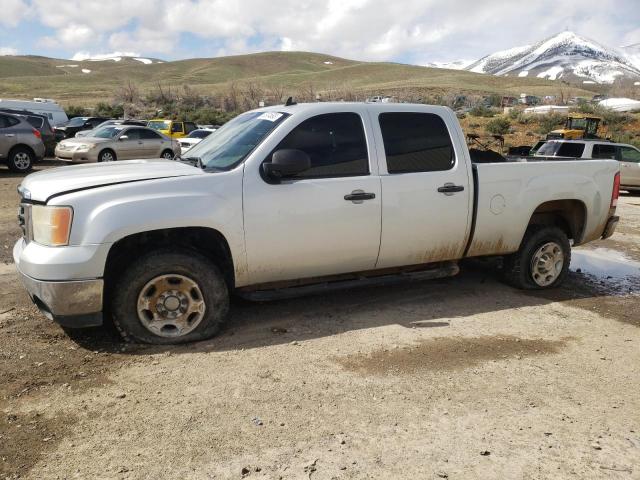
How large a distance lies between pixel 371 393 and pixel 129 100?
63645 mm

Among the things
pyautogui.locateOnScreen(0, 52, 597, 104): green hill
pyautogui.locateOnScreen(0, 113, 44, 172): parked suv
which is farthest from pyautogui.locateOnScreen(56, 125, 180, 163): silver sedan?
pyautogui.locateOnScreen(0, 52, 597, 104): green hill

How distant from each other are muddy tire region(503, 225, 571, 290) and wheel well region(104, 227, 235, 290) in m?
3.17

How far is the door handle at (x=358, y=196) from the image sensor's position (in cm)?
462

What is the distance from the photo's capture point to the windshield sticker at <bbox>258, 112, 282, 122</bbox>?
4727mm

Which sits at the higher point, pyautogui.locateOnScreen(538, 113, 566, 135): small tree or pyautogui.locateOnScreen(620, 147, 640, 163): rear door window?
pyautogui.locateOnScreen(538, 113, 566, 135): small tree

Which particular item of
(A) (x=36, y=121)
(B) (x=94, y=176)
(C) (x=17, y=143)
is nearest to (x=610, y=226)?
(B) (x=94, y=176)

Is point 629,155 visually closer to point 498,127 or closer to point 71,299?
point 71,299

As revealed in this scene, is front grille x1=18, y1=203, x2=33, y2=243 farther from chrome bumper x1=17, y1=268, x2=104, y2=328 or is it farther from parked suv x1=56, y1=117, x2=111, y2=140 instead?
parked suv x1=56, y1=117, x2=111, y2=140

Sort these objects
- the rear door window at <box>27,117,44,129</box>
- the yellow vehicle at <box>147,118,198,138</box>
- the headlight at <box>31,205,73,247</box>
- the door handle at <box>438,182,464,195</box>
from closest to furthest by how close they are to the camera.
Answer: the headlight at <box>31,205,73,247</box> < the door handle at <box>438,182,464,195</box> < the rear door window at <box>27,117,44,129</box> < the yellow vehicle at <box>147,118,198,138</box>

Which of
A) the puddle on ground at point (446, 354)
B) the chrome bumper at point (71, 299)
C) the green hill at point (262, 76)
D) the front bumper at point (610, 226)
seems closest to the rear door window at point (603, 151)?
the front bumper at point (610, 226)

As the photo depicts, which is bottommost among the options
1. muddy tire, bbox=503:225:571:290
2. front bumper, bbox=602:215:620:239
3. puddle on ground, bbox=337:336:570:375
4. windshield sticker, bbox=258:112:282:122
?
puddle on ground, bbox=337:336:570:375

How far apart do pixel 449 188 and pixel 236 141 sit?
1975 mm

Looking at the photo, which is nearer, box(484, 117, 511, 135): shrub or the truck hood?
the truck hood

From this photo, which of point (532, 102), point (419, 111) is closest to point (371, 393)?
point (419, 111)
